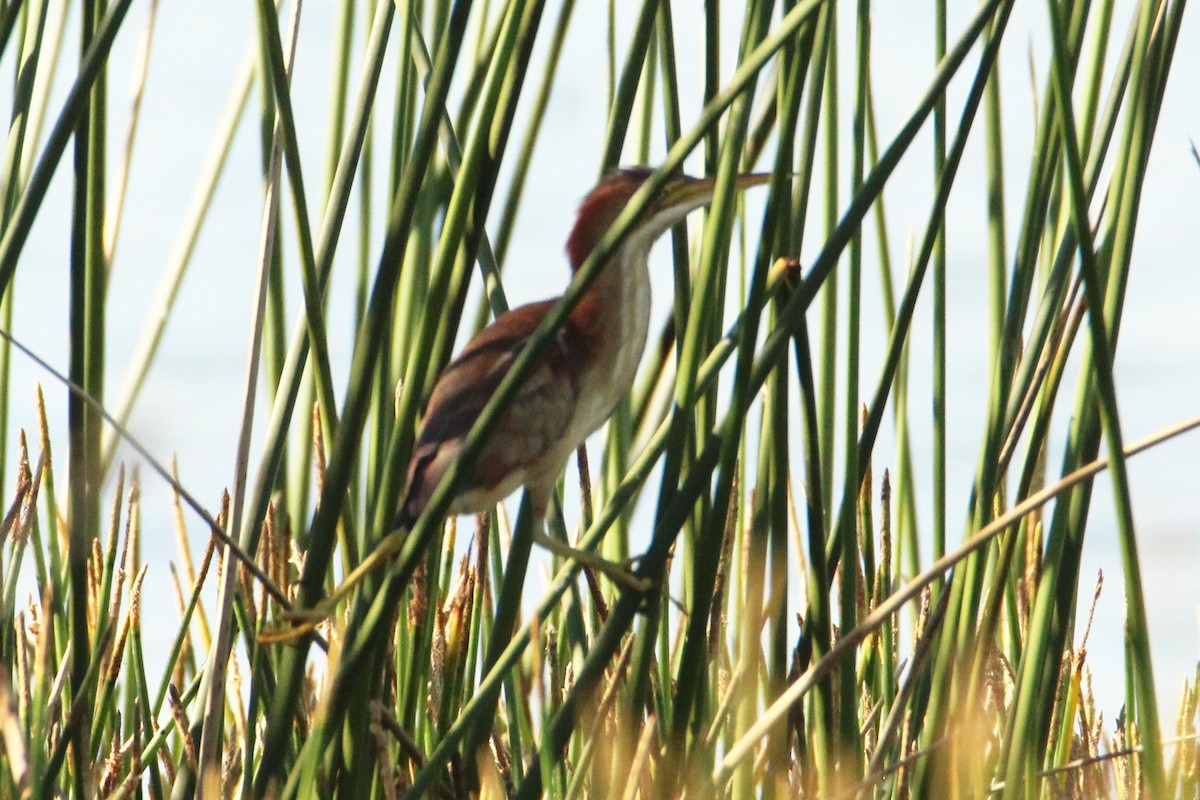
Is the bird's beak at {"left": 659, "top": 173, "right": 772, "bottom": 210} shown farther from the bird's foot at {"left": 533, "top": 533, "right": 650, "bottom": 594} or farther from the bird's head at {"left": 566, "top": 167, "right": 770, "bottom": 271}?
the bird's foot at {"left": 533, "top": 533, "right": 650, "bottom": 594}

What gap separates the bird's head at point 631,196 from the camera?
5.96ft

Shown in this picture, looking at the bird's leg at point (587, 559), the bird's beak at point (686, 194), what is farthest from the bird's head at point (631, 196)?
the bird's leg at point (587, 559)

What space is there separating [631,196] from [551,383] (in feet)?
1.20

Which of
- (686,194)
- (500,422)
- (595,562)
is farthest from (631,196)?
(595,562)

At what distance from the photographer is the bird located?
1.60 m

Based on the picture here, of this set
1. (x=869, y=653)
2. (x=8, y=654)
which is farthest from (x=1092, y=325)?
(x=8, y=654)

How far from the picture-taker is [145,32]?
6.06 feet

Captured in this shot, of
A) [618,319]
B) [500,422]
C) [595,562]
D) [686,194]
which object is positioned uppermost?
[686,194]

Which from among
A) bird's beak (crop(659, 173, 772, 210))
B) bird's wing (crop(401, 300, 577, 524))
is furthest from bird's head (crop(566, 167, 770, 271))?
bird's wing (crop(401, 300, 577, 524))

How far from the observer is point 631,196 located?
6.46ft

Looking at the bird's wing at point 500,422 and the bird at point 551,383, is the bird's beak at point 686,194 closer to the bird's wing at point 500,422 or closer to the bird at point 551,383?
the bird at point 551,383

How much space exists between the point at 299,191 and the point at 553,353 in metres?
0.63

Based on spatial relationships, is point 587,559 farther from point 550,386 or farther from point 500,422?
point 550,386

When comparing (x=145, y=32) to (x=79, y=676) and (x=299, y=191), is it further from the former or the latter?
(x=79, y=676)
